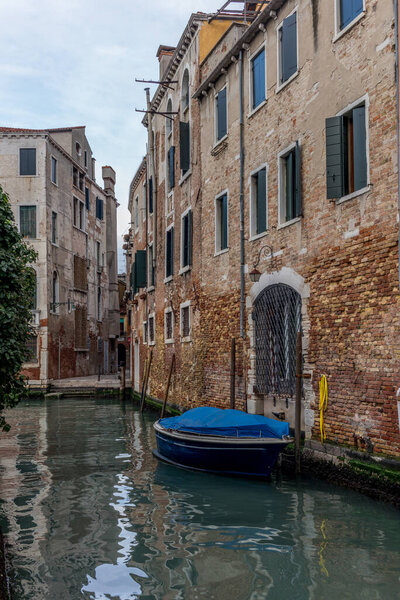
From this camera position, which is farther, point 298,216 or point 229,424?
point 298,216

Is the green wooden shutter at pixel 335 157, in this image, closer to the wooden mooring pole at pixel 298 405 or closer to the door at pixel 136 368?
the wooden mooring pole at pixel 298 405

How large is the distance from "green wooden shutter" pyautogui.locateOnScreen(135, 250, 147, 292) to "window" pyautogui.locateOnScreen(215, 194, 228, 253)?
29.5ft

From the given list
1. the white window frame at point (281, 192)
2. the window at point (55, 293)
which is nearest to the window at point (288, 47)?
the white window frame at point (281, 192)

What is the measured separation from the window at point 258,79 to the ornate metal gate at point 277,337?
370 cm

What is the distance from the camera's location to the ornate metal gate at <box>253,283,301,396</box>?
36.5ft

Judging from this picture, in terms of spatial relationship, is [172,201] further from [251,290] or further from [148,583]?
[148,583]

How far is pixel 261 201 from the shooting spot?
12367 mm

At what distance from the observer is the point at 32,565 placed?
6047mm

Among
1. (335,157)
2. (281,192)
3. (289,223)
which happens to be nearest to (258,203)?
(281,192)

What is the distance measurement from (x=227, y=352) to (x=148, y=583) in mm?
8494

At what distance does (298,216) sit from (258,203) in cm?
198

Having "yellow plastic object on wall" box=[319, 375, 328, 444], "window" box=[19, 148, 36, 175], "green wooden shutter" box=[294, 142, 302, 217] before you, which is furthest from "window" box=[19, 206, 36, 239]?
"yellow plastic object on wall" box=[319, 375, 328, 444]

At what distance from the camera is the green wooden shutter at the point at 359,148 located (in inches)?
351

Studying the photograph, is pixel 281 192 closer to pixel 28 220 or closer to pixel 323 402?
pixel 323 402
